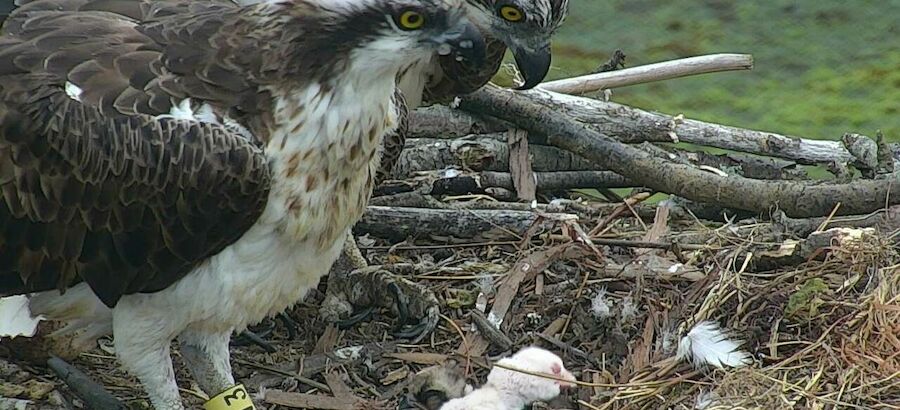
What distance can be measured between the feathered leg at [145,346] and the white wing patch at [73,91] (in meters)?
0.62

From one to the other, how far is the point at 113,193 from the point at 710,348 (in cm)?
181

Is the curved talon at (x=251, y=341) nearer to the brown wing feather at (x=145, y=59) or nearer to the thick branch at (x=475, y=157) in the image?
the thick branch at (x=475, y=157)

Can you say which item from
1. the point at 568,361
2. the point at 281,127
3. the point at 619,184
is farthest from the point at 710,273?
the point at 281,127

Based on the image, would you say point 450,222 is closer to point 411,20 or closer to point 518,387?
point 518,387

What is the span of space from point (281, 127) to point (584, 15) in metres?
4.38

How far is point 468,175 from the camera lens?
222 inches

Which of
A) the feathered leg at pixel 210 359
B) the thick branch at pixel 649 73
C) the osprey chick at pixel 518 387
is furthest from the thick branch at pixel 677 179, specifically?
the feathered leg at pixel 210 359

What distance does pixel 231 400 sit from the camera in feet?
14.0

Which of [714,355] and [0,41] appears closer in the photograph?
[0,41]

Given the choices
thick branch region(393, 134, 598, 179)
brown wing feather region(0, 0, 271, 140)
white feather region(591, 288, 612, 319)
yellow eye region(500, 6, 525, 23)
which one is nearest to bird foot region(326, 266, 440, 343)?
white feather region(591, 288, 612, 319)

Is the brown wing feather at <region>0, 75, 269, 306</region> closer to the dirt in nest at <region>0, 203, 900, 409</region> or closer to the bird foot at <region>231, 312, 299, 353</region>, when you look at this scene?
the dirt in nest at <region>0, 203, 900, 409</region>

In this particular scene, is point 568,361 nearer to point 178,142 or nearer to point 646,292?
point 646,292

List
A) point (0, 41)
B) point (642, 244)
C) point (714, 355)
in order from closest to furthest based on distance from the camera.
Answer: point (0, 41) → point (714, 355) → point (642, 244)

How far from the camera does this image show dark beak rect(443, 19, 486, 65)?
368cm
